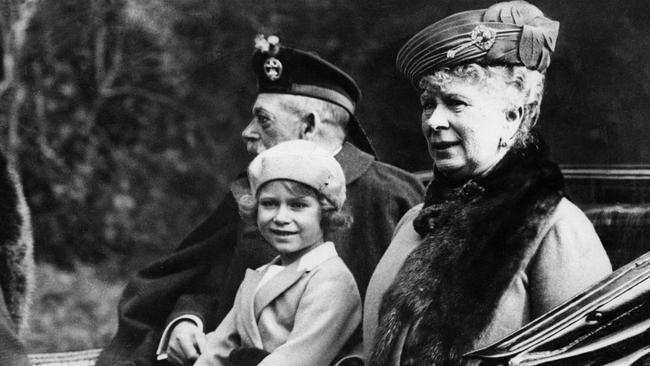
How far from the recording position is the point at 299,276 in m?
4.39

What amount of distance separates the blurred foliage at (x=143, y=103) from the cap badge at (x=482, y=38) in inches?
38.2

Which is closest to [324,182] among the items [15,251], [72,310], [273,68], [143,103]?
[273,68]

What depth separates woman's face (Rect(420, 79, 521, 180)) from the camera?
4.08 metres

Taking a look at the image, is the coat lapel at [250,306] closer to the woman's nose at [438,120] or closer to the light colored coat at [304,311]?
the light colored coat at [304,311]

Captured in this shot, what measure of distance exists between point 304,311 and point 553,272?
93cm

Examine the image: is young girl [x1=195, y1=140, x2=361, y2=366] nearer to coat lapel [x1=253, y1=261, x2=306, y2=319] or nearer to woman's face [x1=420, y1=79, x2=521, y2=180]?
coat lapel [x1=253, y1=261, x2=306, y2=319]

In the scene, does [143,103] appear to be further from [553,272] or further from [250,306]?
[553,272]

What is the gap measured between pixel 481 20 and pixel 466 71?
190mm

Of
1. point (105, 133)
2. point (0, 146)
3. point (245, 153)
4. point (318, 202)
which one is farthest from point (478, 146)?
point (0, 146)

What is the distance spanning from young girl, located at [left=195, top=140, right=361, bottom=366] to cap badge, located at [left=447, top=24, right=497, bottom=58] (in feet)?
2.23

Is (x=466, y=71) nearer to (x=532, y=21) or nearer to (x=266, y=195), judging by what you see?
(x=532, y=21)


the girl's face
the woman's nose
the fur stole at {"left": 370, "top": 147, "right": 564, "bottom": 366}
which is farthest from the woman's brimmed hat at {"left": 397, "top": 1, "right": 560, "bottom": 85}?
the girl's face

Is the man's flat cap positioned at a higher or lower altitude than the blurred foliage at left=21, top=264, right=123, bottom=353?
higher

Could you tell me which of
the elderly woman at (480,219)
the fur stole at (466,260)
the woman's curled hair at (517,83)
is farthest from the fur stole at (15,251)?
the woman's curled hair at (517,83)
